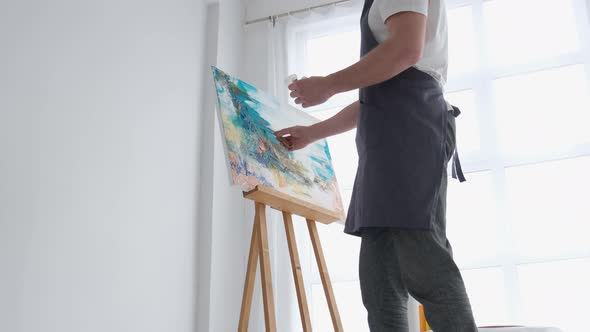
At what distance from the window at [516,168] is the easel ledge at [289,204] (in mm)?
873

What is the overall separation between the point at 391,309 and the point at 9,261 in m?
1.23

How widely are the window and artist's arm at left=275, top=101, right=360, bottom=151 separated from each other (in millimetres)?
1424

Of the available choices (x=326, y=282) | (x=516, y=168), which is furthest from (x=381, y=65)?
(x=516, y=168)

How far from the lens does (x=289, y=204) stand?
2.13 m

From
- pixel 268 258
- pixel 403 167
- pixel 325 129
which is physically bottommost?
pixel 268 258

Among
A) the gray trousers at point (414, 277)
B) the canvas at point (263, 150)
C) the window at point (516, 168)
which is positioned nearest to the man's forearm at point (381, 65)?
the gray trousers at point (414, 277)

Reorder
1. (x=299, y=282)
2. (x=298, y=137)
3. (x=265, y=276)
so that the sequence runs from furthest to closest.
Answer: (x=299, y=282) → (x=265, y=276) → (x=298, y=137)

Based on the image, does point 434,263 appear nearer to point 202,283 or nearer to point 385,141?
point 385,141

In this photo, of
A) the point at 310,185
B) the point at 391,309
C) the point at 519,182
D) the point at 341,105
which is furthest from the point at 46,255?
the point at 519,182

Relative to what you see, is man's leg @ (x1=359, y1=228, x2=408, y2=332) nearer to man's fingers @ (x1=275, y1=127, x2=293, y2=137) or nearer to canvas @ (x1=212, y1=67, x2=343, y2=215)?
man's fingers @ (x1=275, y1=127, x2=293, y2=137)

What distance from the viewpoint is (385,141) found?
1125mm

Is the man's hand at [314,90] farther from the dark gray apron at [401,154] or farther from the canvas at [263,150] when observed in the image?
the canvas at [263,150]

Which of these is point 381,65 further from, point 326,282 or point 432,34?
point 326,282

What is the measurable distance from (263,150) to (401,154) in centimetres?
101
